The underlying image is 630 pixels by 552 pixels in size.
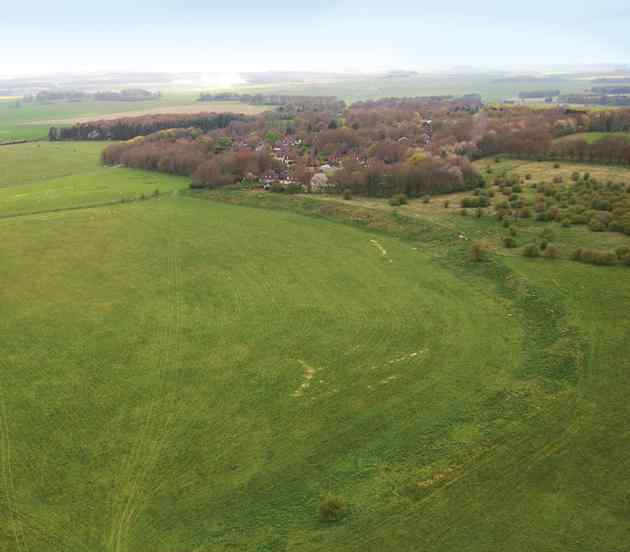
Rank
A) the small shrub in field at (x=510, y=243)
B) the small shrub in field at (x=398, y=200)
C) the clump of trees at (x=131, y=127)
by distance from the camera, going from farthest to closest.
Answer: the clump of trees at (x=131, y=127) → the small shrub in field at (x=398, y=200) → the small shrub in field at (x=510, y=243)

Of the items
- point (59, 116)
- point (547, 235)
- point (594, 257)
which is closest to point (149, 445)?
point (594, 257)

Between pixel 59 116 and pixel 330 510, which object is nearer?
pixel 330 510

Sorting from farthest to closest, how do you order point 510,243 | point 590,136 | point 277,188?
point 590,136
point 277,188
point 510,243

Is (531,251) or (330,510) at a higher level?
(531,251)

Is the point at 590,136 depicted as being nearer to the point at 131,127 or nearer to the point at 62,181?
the point at 62,181

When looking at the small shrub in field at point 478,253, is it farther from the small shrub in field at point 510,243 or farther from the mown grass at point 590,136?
the mown grass at point 590,136

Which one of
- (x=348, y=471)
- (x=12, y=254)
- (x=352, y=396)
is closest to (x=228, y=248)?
(x=12, y=254)

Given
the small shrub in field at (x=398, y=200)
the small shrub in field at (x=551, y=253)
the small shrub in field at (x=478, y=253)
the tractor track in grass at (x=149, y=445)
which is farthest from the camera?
the small shrub in field at (x=398, y=200)

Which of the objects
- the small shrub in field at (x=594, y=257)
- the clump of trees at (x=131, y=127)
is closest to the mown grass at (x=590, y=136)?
the small shrub in field at (x=594, y=257)
